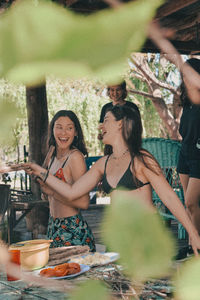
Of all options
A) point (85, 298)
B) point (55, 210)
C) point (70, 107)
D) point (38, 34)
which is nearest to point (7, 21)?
point (38, 34)

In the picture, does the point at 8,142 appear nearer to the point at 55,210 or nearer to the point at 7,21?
the point at 7,21

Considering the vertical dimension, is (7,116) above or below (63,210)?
above

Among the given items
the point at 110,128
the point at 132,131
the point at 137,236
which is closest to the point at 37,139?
the point at 110,128

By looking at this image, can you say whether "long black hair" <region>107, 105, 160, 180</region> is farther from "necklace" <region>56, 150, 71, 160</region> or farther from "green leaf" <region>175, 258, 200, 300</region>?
"green leaf" <region>175, 258, 200, 300</region>

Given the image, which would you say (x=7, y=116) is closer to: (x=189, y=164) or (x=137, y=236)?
(x=137, y=236)

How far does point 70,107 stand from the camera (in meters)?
12.2

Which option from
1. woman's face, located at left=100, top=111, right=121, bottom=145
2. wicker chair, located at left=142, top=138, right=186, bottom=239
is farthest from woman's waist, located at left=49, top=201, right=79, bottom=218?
wicker chair, located at left=142, top=138, right=186, bottom=239

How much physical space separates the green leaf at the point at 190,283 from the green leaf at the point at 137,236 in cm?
3

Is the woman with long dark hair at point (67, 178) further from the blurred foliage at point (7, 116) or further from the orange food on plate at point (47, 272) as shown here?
the blurred foliage at point (7, 116)

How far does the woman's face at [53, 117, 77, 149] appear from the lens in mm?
2694

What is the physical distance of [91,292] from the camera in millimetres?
197

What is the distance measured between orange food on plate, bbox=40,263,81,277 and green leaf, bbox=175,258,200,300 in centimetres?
133

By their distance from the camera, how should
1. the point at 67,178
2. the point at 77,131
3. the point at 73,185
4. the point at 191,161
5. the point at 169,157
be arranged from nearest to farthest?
the point at 73,185 < the point at 67,178 < the point at 77,131 < the point at 191,161 < the point at 169,157

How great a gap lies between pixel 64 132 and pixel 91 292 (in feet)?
8.27
